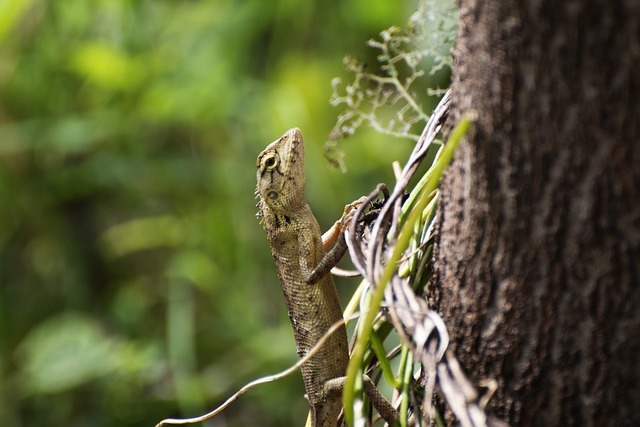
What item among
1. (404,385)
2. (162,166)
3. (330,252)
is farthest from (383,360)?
(162,166)

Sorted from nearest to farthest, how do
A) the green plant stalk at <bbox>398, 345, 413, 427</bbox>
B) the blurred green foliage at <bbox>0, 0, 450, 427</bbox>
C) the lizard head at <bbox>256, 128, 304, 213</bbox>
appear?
the green plant stalk at <bbox>398, 345, 413, 427</bbox>
the lizard head at <bbox>256, 128, 304, 213</bbox>
the blurred green foliage at <bbox>0, 0, 450, 427</bbox>

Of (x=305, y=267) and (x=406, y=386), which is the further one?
(x=305, y=267)

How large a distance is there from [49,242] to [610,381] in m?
4.17

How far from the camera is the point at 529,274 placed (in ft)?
3.67

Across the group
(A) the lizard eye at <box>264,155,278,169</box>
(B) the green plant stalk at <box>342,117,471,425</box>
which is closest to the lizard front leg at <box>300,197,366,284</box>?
(A) the lizard eye at <box>264,155,278,169</box>

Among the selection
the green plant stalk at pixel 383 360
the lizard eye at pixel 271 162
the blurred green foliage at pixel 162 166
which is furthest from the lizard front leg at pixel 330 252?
the blurred green foliage at pixel 162 166

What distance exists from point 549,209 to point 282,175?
1427 mm

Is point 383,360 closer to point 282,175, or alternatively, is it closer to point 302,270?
point 302,270

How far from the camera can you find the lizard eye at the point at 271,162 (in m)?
2.43

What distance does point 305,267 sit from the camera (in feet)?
7.54

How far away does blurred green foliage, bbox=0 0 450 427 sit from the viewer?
Result: 412cm

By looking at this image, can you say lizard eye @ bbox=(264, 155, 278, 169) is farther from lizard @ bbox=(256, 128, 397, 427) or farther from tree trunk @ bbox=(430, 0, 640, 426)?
tree trunk @ bbox=(430, 0, 640, 426)

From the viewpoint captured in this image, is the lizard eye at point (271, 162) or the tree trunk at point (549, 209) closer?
the tree trunk at point (549, 209)

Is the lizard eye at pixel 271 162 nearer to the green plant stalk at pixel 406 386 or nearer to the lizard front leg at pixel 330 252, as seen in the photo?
the lizard front leg at pixel 330 252
